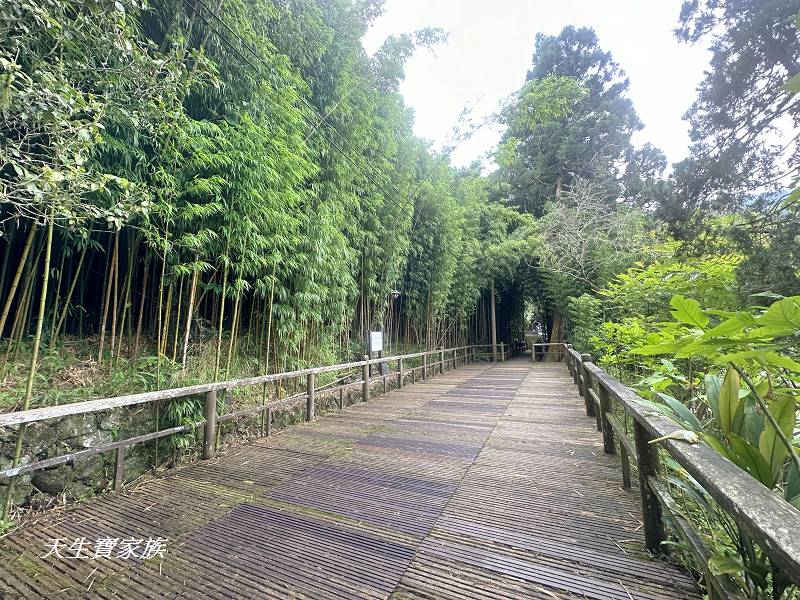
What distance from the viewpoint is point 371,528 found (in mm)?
1683

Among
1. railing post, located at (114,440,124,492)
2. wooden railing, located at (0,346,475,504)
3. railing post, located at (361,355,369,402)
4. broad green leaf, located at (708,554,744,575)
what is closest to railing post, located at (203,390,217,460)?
wooden railing, located at (0,346,475,504)

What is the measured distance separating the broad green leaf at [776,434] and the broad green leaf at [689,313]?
394 millimetres

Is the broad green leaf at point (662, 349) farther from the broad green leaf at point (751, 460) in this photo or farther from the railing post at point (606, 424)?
the railing post at point (606, 424)

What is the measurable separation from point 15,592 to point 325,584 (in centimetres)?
112

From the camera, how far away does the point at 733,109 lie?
4500 millimetres

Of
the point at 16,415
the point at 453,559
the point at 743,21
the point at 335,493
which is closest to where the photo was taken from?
the point at 453,559

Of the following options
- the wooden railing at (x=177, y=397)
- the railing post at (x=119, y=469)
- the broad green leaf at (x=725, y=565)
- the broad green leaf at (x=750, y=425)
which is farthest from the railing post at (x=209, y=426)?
the broad green leaf at (x=750, y=425)

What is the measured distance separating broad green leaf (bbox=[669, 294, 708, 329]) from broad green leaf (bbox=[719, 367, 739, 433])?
37 centimetres

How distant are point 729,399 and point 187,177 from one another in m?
3.00

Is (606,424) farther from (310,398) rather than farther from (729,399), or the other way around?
(310,398)

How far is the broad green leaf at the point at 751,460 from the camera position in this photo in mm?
886

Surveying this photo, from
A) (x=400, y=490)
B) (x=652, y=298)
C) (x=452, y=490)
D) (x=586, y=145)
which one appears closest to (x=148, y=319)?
(x=400, y=490)

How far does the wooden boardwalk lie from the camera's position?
51.3 inches

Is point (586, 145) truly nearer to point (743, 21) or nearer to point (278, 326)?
point (743, 21)
